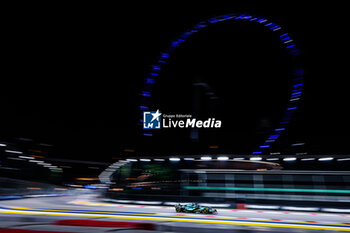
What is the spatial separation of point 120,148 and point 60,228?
46007 millimetres

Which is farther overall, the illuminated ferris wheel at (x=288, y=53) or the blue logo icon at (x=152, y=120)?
the blue logo icon at (x=152, y=120)

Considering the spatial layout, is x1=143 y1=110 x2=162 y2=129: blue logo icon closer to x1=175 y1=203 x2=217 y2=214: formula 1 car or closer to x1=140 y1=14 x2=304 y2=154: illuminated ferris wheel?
x1=140 y1=14 x2=304 y2=154: illuminated ferris wheel

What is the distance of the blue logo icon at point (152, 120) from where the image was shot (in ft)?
90.6

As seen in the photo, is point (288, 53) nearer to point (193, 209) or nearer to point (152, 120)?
point (152, 120)

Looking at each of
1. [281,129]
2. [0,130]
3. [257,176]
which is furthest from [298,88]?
[0,130]

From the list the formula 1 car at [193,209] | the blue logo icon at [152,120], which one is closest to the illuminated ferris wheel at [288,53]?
the blue logo icon at [152,120]

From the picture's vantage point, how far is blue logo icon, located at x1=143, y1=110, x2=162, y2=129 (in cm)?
2760

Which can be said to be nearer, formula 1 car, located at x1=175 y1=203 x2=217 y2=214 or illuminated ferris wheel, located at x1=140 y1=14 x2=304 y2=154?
formula 1 car, located at x1=175 y1=203 x2=217 y2=214
